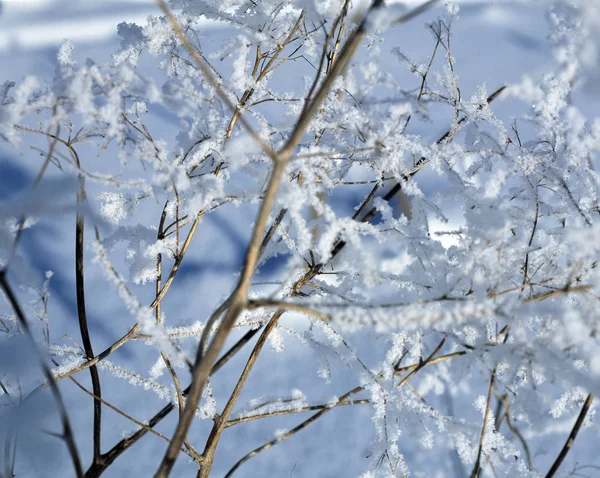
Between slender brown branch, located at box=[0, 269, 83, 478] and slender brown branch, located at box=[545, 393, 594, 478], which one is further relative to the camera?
slender brown branch, located at box=[545, 393, 594, 478]

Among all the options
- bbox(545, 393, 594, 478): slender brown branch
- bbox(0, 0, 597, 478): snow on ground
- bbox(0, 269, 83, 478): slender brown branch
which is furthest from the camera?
bbox(0, 0, 597, 478): snow on ground

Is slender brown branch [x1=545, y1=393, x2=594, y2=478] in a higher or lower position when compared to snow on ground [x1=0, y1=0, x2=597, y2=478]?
lower

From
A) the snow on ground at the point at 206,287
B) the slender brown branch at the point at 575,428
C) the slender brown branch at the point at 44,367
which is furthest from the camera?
the snow on ground at the point at 206,287

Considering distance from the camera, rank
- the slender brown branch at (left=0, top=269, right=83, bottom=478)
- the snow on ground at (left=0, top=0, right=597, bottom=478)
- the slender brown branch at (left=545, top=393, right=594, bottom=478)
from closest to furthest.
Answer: the slender brown branch at (left=0, top=269, right=83, bottom=478) → the slender brown branch at (left=545, top=393, right=594, bottom=478) → the snow on ground at (left=0, top=0, right=597, bottom=478)

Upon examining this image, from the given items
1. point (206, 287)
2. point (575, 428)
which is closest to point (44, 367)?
point (575, 428)

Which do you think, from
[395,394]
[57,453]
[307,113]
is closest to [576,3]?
[307,113]

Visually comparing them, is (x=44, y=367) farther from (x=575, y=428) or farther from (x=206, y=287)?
(x=206, y=287)

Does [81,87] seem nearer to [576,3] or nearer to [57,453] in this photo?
[57,453]

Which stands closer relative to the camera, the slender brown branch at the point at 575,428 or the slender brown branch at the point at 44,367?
the slender brown branch at the point at 44,367

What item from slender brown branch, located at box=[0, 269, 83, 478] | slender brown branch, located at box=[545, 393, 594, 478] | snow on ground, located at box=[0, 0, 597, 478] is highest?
snow on ground, located at box=[0, 0, 597, 478]

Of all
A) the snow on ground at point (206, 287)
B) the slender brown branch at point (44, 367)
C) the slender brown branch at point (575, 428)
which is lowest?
the slender brown branch at point (575, 428)

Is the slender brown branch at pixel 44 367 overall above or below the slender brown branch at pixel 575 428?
above

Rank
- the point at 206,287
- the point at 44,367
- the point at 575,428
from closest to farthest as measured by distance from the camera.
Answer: the point at 44,367 < the point at 575,428 < the point at 206,287

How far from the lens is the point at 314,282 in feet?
1.79
